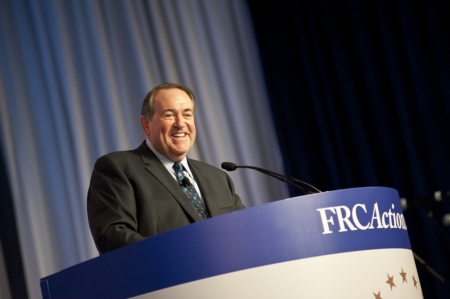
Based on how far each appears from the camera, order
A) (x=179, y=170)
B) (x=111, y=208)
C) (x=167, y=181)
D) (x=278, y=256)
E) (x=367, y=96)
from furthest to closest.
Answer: (x=367, y=96), (x=179, y=170), (x=167, y=181), (x=111, y=208), (x=278, y=256)

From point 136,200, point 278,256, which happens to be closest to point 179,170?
point 136,200

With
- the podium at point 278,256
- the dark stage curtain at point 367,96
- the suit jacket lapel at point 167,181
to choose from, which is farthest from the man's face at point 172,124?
the dark stage curtain at point 367,96

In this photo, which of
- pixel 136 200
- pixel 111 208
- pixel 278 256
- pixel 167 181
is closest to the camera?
pixel 278 256

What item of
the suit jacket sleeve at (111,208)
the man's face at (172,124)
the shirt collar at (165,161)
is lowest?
the suit jacket sleeve at (111,208)

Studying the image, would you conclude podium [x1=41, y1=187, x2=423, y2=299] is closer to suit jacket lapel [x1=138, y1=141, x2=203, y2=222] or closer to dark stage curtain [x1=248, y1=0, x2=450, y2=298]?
suit jacket lapel [x1=138, y1=141, x2=203, y2=222]

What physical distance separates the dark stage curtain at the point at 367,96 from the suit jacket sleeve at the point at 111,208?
2.64 metres

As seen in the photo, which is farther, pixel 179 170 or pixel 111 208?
pixel 179 170

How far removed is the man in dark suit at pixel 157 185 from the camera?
2.73m

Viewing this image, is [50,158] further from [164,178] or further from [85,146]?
[164,178]

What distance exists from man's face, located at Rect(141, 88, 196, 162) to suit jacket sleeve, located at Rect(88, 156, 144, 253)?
359 millimetres

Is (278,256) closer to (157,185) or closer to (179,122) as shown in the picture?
(157,185)

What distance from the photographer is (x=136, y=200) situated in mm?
2881

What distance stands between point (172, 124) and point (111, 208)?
71 centimetres

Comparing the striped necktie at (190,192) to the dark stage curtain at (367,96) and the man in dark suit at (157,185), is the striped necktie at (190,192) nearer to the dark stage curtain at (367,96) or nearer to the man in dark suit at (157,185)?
the man in dark suit at (157,185)
